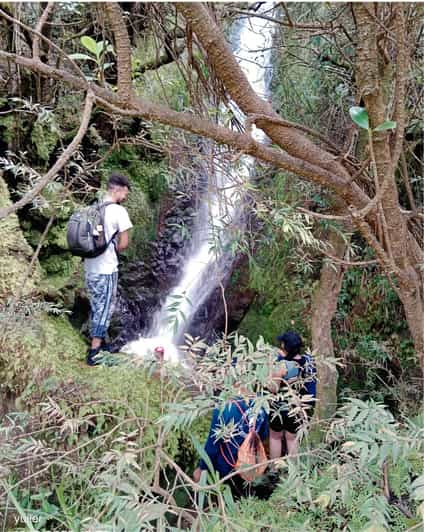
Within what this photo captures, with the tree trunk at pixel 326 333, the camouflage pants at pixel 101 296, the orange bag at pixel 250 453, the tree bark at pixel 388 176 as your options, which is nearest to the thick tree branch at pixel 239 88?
the tree bark at pixel 388 176

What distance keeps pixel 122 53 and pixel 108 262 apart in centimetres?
172

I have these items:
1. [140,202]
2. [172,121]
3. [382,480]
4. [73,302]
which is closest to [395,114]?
[172,121]

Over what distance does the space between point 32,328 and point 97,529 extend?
152cm

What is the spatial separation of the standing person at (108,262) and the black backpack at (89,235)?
4cm

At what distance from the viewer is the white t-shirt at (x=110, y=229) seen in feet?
8.52

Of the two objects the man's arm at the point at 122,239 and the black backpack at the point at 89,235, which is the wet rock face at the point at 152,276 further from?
the black backpack at the point at 89,235

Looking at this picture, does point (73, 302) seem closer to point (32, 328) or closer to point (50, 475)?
point (32, 328)

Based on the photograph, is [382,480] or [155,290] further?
[155,290]

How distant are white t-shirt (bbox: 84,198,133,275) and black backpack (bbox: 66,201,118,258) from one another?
3 centimetres

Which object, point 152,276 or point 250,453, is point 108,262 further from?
point 152,276

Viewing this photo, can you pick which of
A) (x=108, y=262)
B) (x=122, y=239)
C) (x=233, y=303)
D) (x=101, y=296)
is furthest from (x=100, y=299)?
(x=233, y=303)

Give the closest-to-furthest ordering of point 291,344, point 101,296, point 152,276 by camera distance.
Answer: point 291,344, point 101,296, point 152,276

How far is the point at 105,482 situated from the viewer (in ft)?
3.68

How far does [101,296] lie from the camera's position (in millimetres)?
2768
